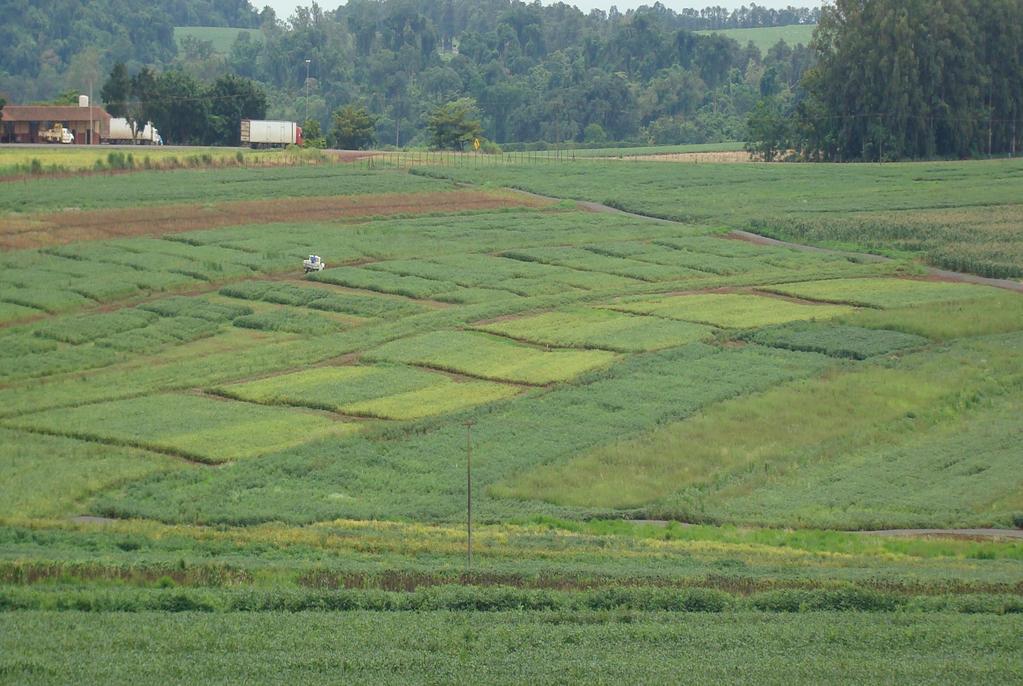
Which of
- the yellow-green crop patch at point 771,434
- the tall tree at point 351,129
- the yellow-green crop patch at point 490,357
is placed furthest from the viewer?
the tall tree at point 351,129

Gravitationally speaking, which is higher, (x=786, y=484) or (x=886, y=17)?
(x=886, y=17)

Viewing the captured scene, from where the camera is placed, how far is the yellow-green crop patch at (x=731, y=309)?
73.8 m

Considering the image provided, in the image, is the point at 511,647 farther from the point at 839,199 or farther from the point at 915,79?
the point at 915,79

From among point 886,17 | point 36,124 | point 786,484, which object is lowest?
point 786,484

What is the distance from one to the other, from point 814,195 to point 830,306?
5262 cm

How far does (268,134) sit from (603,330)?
93.8m

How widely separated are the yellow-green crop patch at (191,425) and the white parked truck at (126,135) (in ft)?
363

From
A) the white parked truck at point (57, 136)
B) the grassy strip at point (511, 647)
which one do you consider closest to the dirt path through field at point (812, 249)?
the white parked truck at point (57, 136)

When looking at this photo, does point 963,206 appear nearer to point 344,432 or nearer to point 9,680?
point 344,432

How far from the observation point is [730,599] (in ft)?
102

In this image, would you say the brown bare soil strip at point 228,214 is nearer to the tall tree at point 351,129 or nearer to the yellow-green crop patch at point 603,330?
the yellow-green crop patch at point 603,330

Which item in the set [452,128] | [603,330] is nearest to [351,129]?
[452,128]

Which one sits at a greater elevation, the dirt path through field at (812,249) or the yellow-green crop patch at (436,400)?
the dirt path through field at (812,249)

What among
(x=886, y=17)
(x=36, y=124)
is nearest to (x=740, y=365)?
(x=886, y=17)
